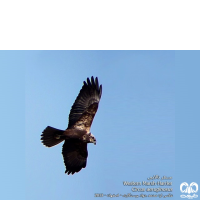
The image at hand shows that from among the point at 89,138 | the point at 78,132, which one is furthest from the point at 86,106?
the point at 89,138

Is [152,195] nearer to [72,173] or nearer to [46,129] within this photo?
[72,173]

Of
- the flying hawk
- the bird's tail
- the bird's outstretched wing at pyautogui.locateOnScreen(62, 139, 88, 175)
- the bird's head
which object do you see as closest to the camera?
the bird's tail

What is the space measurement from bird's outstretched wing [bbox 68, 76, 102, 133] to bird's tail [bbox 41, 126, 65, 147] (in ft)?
1.39

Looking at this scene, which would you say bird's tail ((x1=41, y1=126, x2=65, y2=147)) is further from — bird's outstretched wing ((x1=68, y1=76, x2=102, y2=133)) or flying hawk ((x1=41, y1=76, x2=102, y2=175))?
bird's outstretched wing ((x1=68, y1=76, x2=102, y2=133))

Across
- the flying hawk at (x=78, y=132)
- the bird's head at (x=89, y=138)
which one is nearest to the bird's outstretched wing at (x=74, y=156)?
the flying hawk at (x=78, y=132)

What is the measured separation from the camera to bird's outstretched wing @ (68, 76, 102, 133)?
36.6ft

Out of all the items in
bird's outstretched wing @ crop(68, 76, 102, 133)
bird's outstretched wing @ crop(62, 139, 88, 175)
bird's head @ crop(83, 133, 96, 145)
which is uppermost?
bird's outstretched wing @ crop(68, 76, 102, 133)

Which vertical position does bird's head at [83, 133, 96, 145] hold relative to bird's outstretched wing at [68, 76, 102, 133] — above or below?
below

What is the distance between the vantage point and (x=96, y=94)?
1137 centimetres

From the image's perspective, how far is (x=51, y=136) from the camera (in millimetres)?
10898

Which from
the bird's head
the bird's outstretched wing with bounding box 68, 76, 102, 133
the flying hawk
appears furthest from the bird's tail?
the bird's head

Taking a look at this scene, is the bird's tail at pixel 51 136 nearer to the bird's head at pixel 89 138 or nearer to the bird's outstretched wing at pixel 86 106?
the bird's outstretched wing at pixel 86 106

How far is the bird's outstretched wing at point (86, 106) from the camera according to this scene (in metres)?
11.2
